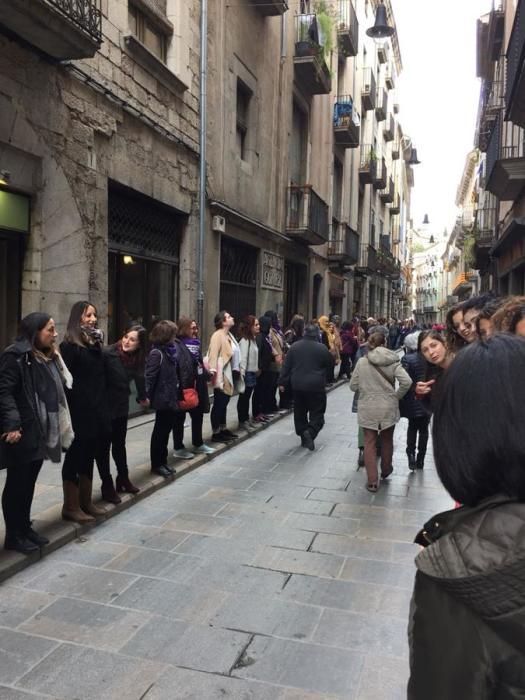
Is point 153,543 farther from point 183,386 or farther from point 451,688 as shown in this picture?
point 451,688

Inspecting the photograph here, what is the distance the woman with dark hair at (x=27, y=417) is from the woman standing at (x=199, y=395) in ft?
8.55

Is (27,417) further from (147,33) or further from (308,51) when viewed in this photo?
(308,51)

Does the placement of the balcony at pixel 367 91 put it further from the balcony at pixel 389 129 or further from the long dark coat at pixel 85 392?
the long dark coat at pixel 85 392

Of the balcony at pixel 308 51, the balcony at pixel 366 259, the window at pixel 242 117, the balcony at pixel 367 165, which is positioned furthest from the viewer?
the balcony at pixel 366 259

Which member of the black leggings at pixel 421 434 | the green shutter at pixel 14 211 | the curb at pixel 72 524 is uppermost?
the green shutter at pixel 14 211

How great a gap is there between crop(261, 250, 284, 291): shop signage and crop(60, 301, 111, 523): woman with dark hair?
32.8ft

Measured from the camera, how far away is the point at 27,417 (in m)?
3.97

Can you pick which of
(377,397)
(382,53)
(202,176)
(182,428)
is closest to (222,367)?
(182,428)

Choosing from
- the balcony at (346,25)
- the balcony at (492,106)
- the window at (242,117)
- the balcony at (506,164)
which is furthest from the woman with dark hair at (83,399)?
the balcony at (346,25)

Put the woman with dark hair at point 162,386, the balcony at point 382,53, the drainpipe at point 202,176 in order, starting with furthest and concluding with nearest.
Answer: the balcony at point 382,53
the drainpipe at point 202,176
the woman with dark hair at point 162,386

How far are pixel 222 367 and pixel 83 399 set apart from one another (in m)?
3.37

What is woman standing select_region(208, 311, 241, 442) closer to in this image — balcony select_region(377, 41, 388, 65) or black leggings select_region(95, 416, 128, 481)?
black leggings select_region(95, 416, 128, 481)

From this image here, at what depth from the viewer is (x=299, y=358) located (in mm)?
8031

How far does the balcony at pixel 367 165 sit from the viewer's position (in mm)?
26311
